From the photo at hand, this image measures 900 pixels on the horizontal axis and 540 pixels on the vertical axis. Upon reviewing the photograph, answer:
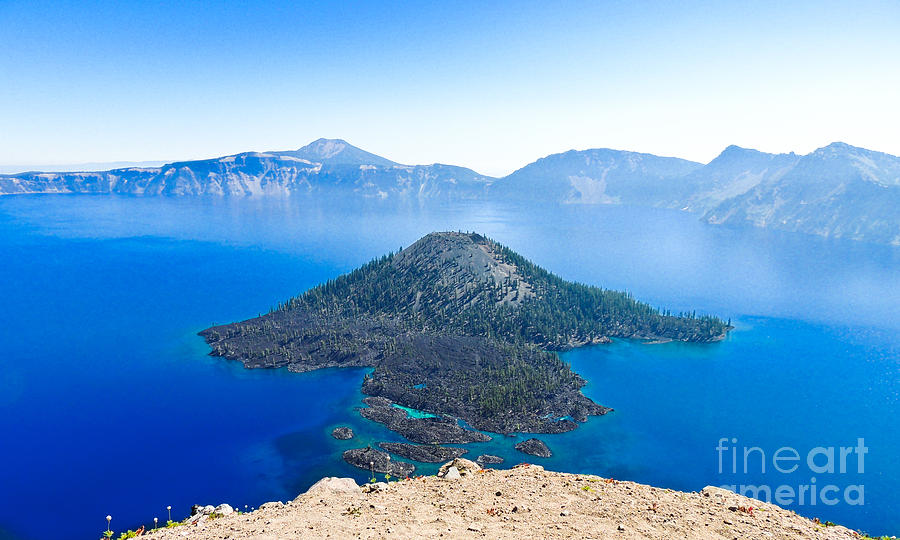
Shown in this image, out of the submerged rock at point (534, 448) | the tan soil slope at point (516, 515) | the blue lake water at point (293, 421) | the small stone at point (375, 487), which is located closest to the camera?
the tan soil slope at point (516, 515)

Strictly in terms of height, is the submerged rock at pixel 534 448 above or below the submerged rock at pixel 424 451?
above

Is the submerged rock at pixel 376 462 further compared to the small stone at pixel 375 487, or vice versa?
the submerged rock at pixel 376 462

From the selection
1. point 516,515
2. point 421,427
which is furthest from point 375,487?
point 421,427

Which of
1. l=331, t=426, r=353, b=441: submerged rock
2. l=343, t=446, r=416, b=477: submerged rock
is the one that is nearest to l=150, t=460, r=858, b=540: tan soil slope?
l=343, t=446, r=416, b=477: submerged rock

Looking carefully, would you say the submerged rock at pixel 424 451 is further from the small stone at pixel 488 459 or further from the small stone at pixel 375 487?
the small stone at pixel 375 487

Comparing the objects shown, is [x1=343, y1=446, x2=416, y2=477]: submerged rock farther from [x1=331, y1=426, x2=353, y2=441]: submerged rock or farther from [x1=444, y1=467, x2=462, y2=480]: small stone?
[x1=444, y1=467, x2=462, y2=480]: small stone

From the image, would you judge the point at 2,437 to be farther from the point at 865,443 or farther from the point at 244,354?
the point at 865,443

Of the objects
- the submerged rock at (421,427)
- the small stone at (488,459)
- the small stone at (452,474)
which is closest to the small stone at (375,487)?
the small stone at (452,474)
